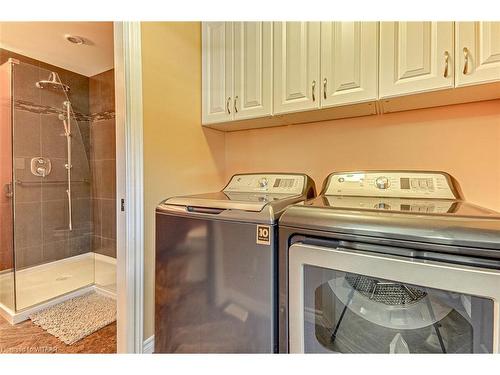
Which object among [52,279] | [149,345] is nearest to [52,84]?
[52,279]

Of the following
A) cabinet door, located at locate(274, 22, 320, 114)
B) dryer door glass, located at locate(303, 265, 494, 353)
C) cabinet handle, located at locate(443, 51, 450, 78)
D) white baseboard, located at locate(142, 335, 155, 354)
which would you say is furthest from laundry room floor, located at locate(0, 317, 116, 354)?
cabinet handle, located at locate(443, 51, 450, 78)

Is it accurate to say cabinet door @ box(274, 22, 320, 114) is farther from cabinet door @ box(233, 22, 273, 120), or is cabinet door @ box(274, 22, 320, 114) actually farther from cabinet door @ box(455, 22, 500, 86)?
cabinet door @ box(455, 22, 500, 86)

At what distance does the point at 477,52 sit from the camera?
39.3 inches

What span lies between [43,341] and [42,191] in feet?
4.93

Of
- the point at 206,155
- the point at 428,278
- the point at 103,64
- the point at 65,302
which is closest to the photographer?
the point at 428,278

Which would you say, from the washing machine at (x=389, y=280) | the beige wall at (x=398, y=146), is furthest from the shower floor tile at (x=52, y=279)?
the washing machine at (x=389, y=280)

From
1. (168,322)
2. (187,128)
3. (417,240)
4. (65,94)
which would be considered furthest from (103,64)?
(417,240)

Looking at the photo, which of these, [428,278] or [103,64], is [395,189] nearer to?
[428,278]

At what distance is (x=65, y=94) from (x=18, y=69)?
0.47 m

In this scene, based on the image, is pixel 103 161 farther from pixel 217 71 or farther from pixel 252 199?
pixel 252 199

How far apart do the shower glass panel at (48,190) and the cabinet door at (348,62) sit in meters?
2.60

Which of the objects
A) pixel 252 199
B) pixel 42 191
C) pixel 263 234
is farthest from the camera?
pixel 42 191

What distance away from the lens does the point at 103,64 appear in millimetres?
2684

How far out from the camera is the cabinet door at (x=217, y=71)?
5.37 ft
